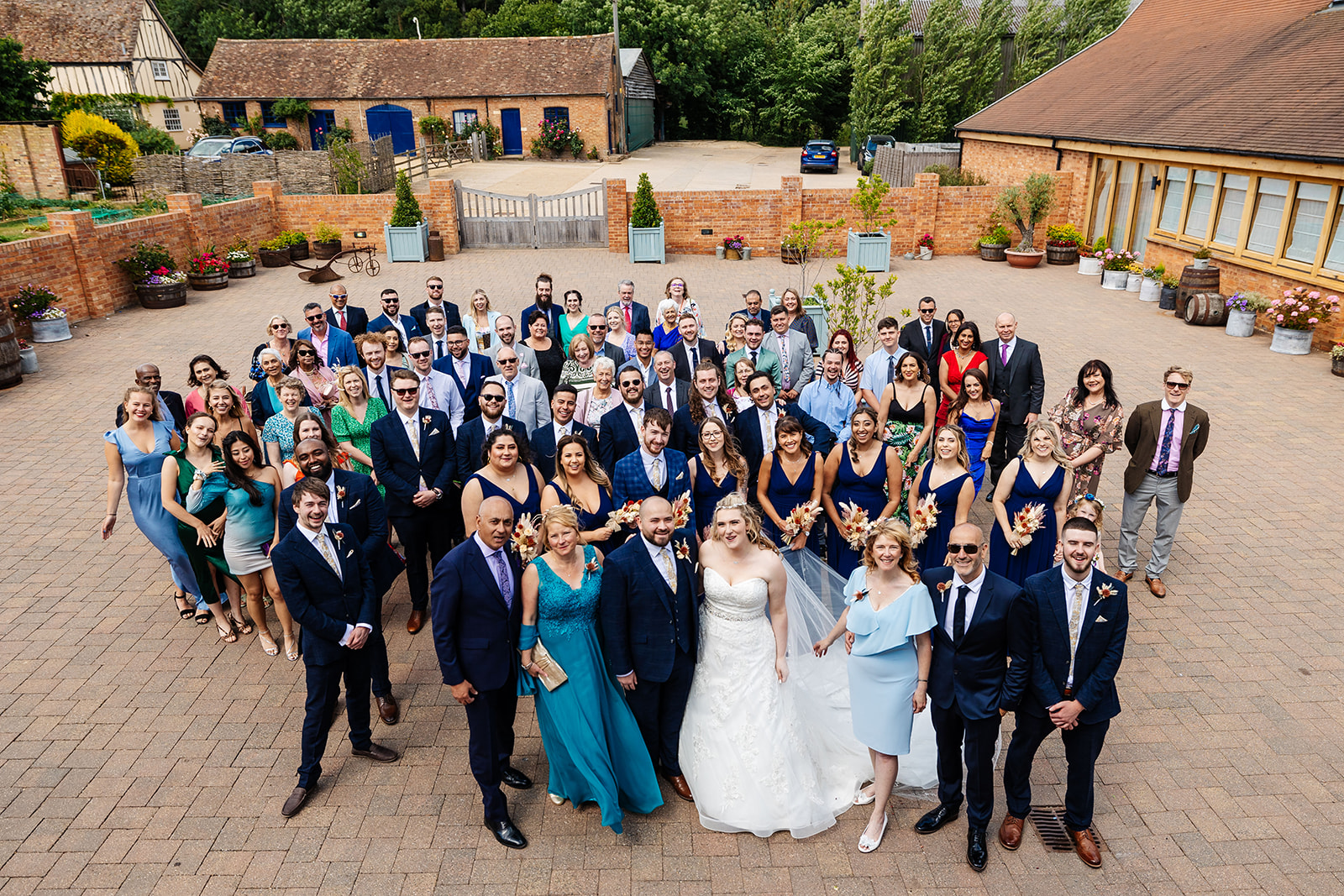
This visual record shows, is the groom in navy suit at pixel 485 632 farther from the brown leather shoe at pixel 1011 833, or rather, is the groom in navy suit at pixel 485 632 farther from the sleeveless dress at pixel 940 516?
the sleeveless dress at pixel 940 516

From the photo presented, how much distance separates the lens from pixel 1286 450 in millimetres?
9805

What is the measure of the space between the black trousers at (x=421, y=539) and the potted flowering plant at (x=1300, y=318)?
1370 cm

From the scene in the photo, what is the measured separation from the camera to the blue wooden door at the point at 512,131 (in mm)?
40125

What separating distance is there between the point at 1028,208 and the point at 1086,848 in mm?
20007

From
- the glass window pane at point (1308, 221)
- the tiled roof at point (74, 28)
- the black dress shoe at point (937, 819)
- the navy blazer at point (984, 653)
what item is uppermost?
the tiled roof at point (74, 28)

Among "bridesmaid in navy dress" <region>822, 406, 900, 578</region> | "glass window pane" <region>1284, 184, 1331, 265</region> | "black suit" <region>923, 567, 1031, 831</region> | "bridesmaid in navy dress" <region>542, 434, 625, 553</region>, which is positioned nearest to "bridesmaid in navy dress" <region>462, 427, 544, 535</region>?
"bridesmaid in navy dress" <region>542, 434, 625, 553</region>

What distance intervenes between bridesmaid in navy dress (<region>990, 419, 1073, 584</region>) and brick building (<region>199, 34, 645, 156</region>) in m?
37.3

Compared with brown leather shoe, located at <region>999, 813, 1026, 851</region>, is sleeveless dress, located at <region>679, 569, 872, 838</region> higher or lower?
higher

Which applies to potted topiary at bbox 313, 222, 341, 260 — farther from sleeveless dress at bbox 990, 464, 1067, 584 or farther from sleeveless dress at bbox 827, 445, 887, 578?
sleeveless dress at bbox 990, 464, 1067, 584

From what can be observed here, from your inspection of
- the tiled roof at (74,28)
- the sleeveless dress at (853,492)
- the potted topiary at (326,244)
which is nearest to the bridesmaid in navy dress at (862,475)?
the sleeveless dress at (853,492)

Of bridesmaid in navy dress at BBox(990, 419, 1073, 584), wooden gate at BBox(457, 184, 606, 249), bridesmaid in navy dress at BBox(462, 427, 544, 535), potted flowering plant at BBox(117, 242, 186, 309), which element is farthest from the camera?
wooden gate at BBox(457, 184, 606, 249)

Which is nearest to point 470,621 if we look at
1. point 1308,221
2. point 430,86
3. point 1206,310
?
point 1206,310

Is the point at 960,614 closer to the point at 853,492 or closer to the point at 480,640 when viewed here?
the point at 853,492

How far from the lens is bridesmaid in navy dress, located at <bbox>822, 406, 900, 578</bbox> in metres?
6.04
